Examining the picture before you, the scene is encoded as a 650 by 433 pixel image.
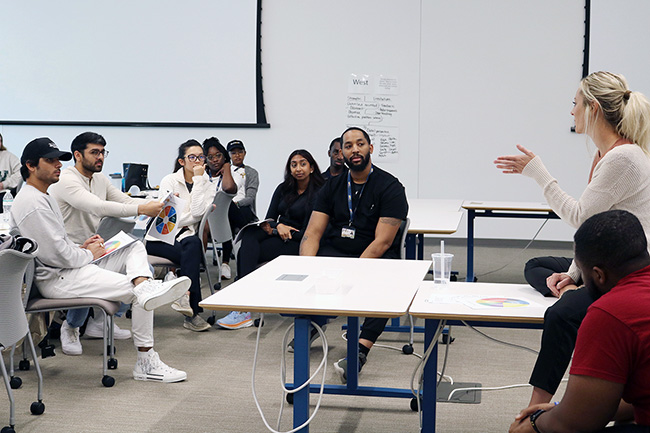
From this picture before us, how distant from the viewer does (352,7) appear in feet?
27.0

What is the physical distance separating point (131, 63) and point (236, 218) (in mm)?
3411

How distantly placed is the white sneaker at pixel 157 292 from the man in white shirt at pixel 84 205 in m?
0.81

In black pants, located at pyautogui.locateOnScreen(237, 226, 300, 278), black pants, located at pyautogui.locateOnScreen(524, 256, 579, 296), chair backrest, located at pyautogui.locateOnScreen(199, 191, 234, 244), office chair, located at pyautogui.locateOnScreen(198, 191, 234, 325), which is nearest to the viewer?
black pants, located at pyautogui.locateOnScreen(524, 256, 579, 296)

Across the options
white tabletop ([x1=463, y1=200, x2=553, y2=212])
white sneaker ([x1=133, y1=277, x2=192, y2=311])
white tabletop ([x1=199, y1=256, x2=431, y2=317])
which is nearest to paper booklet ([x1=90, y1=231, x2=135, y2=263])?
white sneaker ([x1=133, y1=277, x2=192, y2=311])

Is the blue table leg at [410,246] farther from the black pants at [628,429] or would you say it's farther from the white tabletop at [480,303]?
the black pants at [628,429]

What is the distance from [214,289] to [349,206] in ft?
6.66

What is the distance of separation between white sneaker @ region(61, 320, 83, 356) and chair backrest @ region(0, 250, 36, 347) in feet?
4.04

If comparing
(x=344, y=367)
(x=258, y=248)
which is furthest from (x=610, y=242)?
(x=258, y=248)

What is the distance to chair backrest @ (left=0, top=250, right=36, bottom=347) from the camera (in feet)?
8.71

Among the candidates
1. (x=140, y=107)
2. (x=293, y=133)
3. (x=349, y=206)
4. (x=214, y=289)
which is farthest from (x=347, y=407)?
(x=140, y=107)

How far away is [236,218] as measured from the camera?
20.7 ft

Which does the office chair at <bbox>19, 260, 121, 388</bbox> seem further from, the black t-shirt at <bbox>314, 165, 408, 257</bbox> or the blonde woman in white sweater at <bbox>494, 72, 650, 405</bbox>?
the blonde woman in white sweater at <bbox>494, 72, 650, 405</bbox>

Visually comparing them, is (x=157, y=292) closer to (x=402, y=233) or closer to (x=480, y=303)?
(x=402, y=233)

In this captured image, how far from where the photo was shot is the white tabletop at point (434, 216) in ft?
14.1
